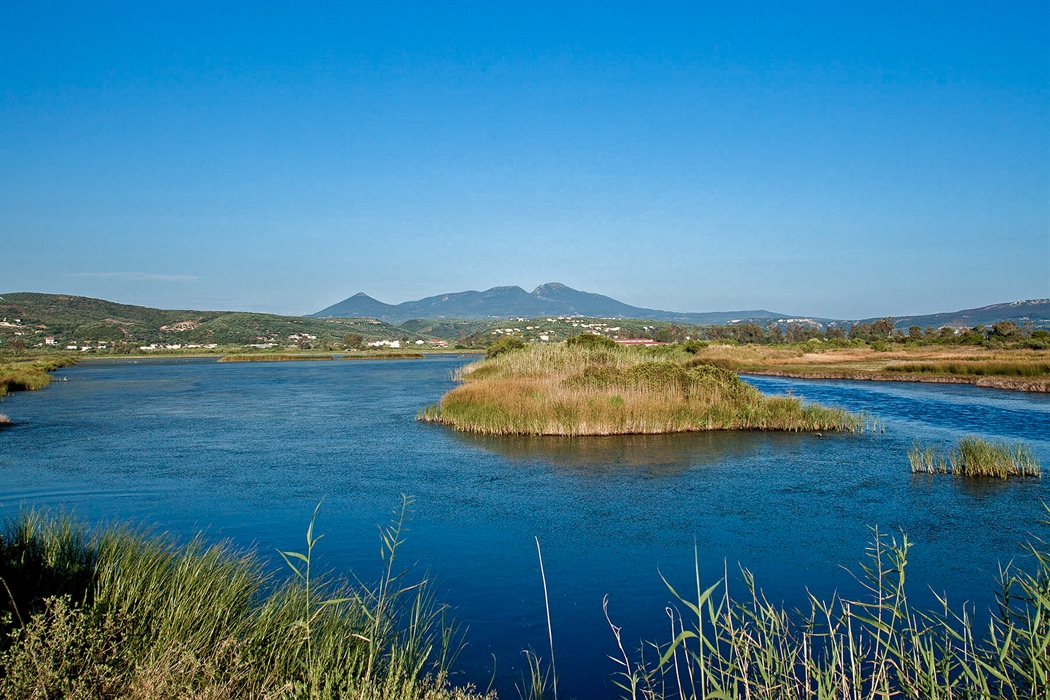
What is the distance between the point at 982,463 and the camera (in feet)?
49.2

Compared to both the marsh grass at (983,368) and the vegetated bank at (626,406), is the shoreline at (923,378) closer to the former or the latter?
the marsh grass at (983,368)

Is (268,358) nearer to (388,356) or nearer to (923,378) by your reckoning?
(388,356)

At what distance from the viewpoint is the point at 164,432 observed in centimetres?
2298

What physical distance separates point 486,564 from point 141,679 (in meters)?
5.64

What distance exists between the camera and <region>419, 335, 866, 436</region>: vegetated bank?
2117cm

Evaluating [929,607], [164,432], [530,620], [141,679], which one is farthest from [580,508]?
[164,432]

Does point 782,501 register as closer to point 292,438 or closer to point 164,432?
point 292,438

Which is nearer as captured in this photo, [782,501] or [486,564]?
[486,564]

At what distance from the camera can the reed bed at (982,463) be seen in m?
14.9

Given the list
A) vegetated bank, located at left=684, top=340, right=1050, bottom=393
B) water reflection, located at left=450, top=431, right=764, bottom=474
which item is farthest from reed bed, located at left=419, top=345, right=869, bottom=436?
vegetated bank, located at left=684, top=340, right=1050, bottom=393

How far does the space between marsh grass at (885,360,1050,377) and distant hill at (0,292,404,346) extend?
357 ft

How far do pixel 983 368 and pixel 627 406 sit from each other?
2977 cm

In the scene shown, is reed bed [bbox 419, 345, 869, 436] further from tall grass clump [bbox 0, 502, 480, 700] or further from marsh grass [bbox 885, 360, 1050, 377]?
marsh grass [bbox 885, 360, 1050, 377]

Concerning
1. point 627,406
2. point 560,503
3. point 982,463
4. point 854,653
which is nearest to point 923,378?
point 627,406
